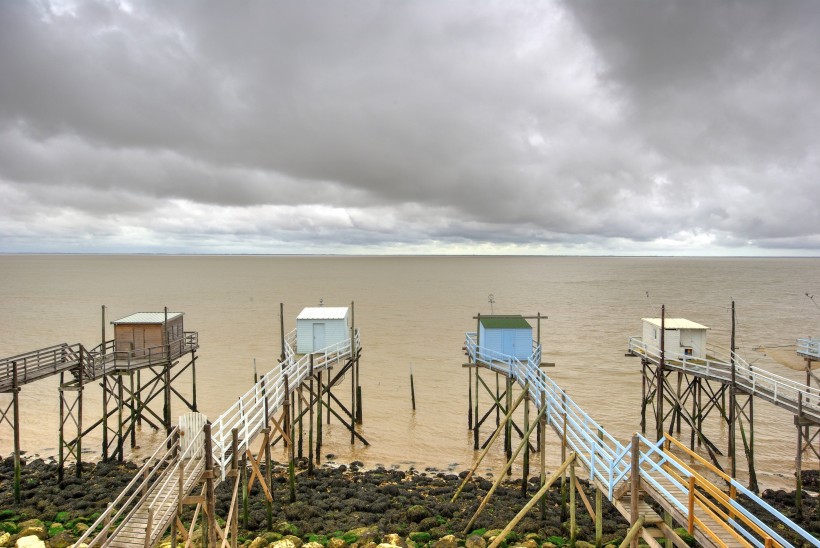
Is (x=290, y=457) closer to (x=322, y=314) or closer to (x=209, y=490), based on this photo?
(x=209, y=490)

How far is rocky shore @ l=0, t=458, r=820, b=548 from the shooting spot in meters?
14.0

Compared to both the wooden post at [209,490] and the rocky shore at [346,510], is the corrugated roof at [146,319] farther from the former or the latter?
the wooden post at [209,490]

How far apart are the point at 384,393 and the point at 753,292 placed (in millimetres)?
90846

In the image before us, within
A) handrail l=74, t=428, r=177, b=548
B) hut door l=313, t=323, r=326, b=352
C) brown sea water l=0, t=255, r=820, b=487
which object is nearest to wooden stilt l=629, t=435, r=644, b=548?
handrail l=74, t=428, r=177, b=548

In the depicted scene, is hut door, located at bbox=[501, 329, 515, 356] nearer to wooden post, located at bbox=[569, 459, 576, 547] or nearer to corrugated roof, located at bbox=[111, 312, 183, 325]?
wooden post, located at bbox=[569, 459, 576, 547]

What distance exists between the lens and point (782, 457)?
21.9 meters

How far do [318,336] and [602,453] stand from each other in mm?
13798

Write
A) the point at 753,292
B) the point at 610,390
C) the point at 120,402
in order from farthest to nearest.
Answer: the point at 753,292 → the point at 610,390 → the point at 120,402

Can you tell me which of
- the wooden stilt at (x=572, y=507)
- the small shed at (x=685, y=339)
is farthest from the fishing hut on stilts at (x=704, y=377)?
the wooden stilt at (x=572, y=507)

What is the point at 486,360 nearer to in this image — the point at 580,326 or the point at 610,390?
the point at 610,390

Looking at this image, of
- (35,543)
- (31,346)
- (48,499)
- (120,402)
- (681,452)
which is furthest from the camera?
(31,346)

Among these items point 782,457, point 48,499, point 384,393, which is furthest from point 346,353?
point 782,457

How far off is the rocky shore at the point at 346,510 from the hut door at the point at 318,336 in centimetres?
521

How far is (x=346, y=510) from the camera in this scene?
1627cm
